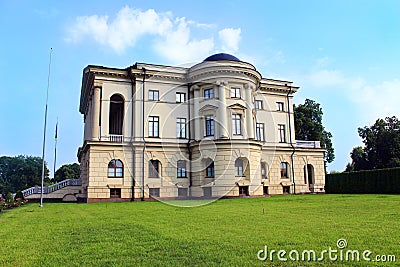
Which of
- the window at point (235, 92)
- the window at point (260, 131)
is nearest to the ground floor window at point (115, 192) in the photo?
the window at point (235, 92)

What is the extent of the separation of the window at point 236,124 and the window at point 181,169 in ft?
21.0

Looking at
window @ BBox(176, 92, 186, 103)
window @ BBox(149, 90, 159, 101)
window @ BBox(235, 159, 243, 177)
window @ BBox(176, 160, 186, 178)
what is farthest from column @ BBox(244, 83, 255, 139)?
window @ BBox(149, 90, 159, 101)

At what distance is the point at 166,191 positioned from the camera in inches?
1325

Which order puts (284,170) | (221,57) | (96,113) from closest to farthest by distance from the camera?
(96,113) → (221,57) → (284,170)

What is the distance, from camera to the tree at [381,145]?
50156 millimetres

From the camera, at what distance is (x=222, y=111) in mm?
33750

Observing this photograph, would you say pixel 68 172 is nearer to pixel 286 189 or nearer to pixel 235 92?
pixel 286 189

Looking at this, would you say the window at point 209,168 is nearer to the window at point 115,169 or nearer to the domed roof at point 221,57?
the window at point 115,169

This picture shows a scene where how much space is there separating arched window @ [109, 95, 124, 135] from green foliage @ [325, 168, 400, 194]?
26714 millimetres

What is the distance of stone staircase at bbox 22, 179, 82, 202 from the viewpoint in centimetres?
3528

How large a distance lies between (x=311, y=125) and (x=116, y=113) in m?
30.3

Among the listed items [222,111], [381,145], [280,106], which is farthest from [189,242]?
[381,145]

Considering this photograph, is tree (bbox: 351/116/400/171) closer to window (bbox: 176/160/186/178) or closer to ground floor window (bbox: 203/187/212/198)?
ground floor window (bbox: 203/187/212/198)

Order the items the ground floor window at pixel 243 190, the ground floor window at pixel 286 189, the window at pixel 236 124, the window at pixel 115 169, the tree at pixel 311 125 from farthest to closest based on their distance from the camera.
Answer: the tree at pixel 311 125, the ground floor window at pixel 286 189, the window at pixel 236 124, the ground floor window at pixel 243 190, the window at pixel 115 169
